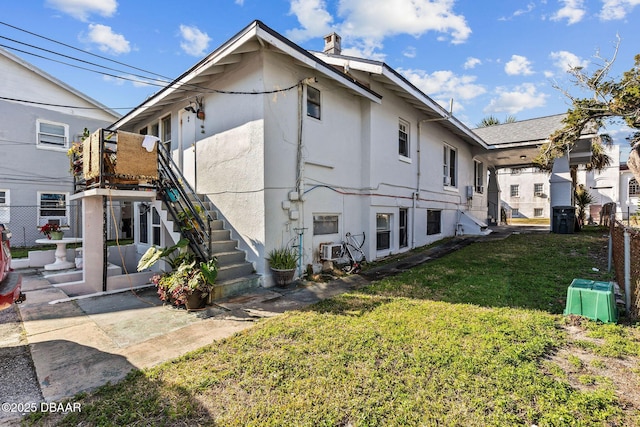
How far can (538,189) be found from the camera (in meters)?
29.0

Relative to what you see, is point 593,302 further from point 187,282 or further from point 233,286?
point 187,282

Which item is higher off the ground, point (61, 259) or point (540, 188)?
point (540, 188)

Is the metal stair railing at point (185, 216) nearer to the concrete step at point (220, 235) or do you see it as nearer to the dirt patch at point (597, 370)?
the concrete step at point (220, 235)

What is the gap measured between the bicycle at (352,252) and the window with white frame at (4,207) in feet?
46.9

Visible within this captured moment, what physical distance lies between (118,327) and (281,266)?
2970 mm

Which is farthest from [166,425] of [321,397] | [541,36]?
[541,36]

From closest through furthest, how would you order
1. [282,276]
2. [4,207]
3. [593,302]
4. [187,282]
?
[593,302]
[187,282]
[282,276]
[4,207]

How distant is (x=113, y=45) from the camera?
23.2 ft

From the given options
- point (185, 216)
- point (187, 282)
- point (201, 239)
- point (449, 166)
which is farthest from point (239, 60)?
point (449, 166)

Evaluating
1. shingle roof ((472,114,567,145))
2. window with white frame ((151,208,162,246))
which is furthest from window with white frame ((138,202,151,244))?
shingle roof ((472,114,567,145))

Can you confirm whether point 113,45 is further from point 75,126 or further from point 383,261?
point 75,126

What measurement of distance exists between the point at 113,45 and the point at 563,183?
17.3 metres

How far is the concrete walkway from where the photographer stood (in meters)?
3.04

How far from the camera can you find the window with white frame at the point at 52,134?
13.2 metres
